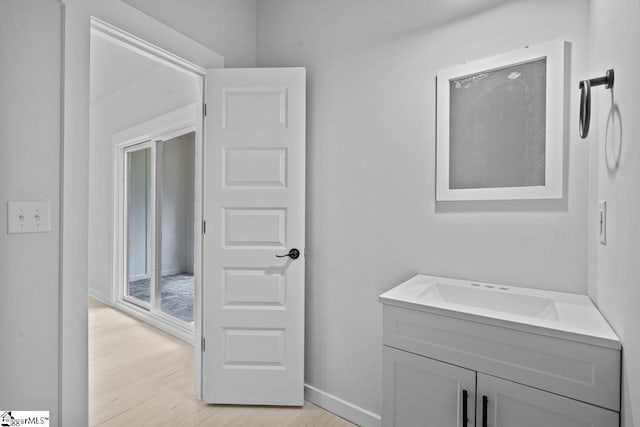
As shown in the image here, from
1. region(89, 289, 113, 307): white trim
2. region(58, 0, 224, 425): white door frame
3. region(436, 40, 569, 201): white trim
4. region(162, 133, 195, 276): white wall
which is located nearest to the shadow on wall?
region(436, 40, 569, 201): white trim

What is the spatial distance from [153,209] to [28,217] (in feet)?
7.62

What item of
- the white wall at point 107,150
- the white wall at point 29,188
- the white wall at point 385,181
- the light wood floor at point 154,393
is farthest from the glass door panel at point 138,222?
the white wall at point 29,188

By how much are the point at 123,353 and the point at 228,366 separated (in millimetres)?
1355

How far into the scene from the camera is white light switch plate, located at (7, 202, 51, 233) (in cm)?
132

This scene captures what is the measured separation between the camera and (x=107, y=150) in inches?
168

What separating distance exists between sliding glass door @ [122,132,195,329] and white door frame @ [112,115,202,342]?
11mm

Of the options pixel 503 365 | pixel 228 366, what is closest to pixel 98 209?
pixel 228 366

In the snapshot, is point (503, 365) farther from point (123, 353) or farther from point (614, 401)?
point (123, 353)

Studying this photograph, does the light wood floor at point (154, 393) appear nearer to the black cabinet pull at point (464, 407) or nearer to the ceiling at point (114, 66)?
the black cabinet pull at point (464, 407)

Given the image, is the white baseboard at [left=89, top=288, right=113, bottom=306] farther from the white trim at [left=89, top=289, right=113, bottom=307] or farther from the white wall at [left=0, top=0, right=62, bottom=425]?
the white wall at [left=0, top=0, right=62, bottom=425]

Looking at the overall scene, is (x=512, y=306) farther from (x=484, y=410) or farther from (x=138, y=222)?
(x=138, y=222)

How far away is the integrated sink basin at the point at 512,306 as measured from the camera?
1.04m

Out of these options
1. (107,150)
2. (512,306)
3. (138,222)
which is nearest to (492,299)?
(512,306)

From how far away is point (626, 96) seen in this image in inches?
37.1
